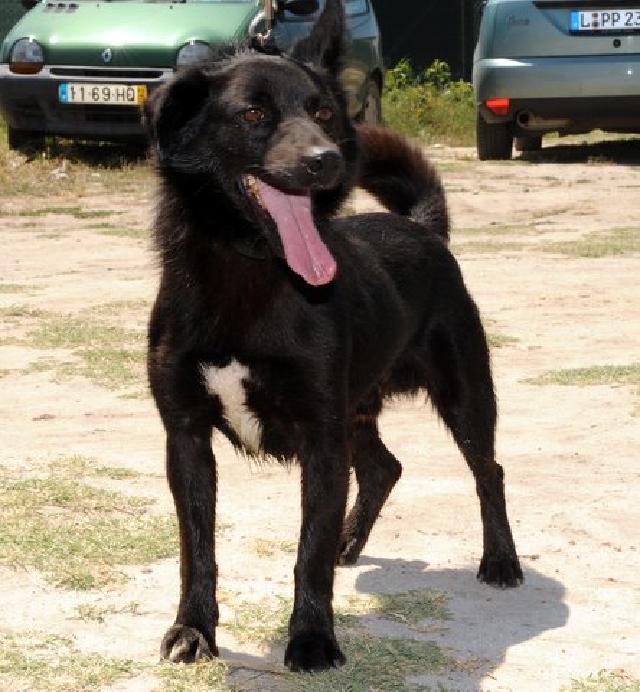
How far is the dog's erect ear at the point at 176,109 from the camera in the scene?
3725 millimetres

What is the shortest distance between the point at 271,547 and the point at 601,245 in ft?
20.0

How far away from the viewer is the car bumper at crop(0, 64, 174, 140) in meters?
12.5

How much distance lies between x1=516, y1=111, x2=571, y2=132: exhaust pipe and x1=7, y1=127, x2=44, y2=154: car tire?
454cm

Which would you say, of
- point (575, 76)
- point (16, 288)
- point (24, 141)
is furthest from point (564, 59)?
point (16, 288)

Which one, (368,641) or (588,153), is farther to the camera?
(588,153)

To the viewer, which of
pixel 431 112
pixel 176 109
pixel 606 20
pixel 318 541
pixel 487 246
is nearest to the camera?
pixel 318 541

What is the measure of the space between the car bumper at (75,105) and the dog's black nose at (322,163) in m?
9.04

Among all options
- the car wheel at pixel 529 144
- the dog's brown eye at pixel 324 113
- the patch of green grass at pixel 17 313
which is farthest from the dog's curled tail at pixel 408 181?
the car wheel at pixel 529 144

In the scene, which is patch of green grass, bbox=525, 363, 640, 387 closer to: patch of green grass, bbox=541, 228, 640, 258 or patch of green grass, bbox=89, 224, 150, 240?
patch of green grass, bbox=541, 228, 640, 258

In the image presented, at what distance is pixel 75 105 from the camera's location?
1258 centimetres

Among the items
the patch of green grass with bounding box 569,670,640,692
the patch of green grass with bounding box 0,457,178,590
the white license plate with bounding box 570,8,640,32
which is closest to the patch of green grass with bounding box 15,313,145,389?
the patch of green grass with bounding box 0,457,178,590

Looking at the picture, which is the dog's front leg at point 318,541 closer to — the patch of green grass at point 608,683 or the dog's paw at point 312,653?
the dog's paw at point 312,653

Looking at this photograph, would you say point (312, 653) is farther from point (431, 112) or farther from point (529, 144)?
point (431, 112)

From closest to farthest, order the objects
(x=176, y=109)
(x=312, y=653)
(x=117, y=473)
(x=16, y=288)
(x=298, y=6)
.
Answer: (x=312, y=653), (x=176, y=109), (x=117, y=473), (x=16, y=288), (x=298, y=6)
